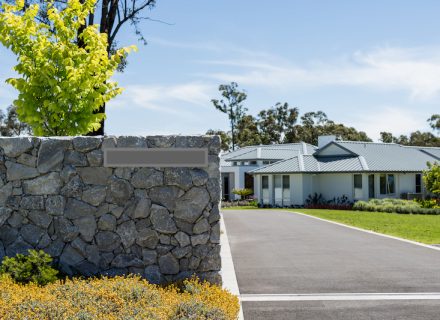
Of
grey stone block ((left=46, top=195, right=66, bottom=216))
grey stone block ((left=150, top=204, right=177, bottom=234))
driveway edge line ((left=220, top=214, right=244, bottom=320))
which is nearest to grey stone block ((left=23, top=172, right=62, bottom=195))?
grey stone block ((left=46, top=195, right=66, bottom=216))

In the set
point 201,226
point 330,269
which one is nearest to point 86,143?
point 201,226

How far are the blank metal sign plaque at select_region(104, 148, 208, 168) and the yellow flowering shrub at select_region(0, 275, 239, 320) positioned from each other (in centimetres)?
202

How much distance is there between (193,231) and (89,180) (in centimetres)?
205

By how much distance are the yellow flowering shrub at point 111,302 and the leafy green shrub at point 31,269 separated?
0.84ft

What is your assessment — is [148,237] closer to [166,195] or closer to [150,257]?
[150,257]

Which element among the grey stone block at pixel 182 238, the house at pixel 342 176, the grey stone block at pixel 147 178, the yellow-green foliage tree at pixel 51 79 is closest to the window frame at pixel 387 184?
the house at pixel 342 176

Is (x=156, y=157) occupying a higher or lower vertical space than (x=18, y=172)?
higher

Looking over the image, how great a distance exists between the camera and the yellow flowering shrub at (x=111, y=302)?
21.6ft

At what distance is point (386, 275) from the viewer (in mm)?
10688

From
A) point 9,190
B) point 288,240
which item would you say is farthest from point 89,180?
point 288,240

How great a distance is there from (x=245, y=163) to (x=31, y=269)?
3887 centimetres

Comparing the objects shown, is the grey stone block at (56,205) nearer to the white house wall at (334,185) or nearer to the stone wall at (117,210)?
the stone wall at (117,210)

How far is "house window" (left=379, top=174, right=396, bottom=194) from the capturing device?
3841cm

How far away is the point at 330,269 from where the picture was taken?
11.3 meters
